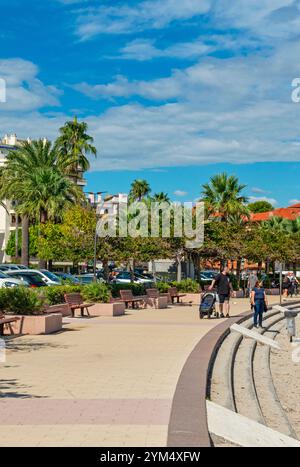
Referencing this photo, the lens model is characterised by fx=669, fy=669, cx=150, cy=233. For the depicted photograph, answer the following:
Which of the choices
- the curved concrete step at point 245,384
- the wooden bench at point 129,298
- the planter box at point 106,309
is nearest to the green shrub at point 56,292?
the planter box at point 106,309

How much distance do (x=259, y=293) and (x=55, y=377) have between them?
34.0ft

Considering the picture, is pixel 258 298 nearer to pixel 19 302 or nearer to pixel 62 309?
pixel 62 309

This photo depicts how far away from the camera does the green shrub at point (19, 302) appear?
1822 cm

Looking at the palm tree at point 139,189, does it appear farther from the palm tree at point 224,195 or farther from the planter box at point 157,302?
the planter box at point 157,302

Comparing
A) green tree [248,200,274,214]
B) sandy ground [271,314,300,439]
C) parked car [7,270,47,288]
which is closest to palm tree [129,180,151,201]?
green tree [248,200,274,214]

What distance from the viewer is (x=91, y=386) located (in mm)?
10266

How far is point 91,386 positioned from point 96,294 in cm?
1540

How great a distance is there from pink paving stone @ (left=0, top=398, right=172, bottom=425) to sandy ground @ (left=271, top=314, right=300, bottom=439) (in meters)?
2.07

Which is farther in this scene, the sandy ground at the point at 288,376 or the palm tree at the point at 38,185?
the palm tree at the point at 38,185

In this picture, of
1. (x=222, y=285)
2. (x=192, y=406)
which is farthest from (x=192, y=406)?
(x=222, y=285)

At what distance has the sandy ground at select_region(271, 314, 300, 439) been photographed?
10648mm

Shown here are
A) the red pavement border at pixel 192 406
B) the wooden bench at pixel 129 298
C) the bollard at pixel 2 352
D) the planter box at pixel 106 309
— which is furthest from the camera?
the wooden bench at pixel 129 298

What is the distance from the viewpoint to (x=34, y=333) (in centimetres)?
1769
